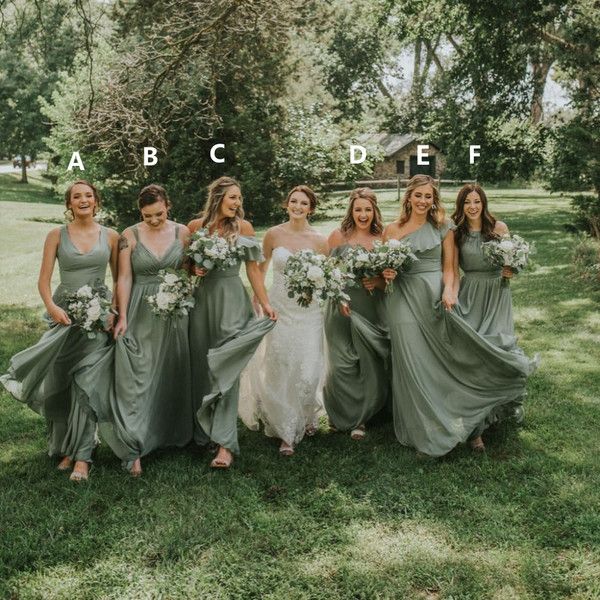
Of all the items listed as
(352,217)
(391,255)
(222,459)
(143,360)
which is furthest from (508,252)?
(143,360)

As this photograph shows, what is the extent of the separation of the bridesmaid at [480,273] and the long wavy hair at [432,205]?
265 mm

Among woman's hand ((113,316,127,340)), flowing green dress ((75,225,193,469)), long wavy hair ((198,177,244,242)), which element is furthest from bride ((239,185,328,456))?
woman's hand ((113,316,127,340))

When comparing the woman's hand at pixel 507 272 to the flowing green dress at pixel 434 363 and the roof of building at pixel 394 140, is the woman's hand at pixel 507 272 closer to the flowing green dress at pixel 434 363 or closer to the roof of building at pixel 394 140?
the flowing green dress at pixel 434 363

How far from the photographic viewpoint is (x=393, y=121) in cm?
5191

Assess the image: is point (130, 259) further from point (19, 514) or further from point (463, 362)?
point (463, 362)

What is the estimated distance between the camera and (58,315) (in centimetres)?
552

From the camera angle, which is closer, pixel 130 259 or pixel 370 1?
pixel 130 259

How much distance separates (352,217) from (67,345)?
281 centimetres

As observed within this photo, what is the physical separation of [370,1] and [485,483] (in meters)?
19.6

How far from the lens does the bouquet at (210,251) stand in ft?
18.7

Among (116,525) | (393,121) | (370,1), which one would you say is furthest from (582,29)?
(393,121)

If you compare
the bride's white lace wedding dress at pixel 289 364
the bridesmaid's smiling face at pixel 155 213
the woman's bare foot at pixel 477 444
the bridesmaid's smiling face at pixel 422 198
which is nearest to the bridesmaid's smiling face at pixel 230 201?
the bridesmaid's smiling face at pixel 155 213

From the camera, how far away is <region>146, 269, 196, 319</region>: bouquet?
18.3ft

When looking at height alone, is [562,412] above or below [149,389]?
below
